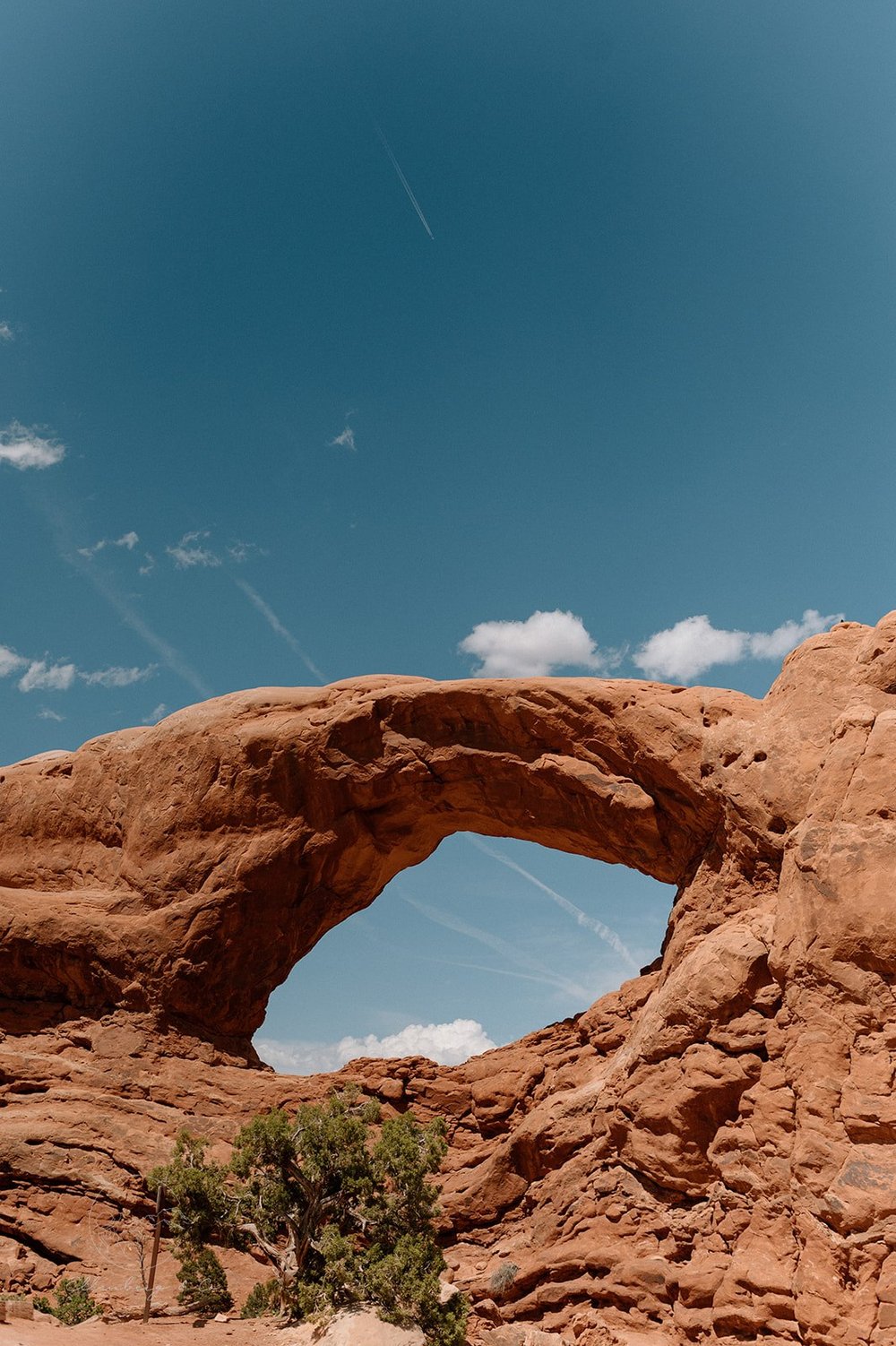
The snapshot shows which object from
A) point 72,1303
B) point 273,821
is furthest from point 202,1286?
point 273,821

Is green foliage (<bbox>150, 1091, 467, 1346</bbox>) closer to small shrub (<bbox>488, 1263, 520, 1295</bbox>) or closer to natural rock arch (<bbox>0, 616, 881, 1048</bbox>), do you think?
small shrub (<bbox>488, 1263, 520, 1295</bbox>)

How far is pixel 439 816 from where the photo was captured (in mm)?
21141

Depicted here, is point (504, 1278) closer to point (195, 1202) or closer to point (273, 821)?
point (195, 1202)

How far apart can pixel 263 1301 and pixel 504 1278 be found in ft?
12.1

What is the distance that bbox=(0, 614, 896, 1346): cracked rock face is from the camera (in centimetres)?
1285

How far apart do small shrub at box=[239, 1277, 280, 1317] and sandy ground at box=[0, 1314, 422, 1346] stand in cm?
19

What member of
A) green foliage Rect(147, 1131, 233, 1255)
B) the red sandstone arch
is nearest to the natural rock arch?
the red sandstone arch

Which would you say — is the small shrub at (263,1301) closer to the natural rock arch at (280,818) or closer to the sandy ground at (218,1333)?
the sandy ground at (218,1333)

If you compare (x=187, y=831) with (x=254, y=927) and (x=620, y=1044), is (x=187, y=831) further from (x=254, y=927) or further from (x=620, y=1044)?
(x=620, y=1044)

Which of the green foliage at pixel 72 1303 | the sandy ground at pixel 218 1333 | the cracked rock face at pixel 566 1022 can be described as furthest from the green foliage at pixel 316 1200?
the cracked rock face at pixel 566 1022

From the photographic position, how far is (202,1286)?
15422 mm

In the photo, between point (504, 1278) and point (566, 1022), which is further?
point (566, 1022)

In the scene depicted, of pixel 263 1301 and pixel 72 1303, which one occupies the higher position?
pixel 263 1301

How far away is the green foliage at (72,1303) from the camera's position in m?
15.0
